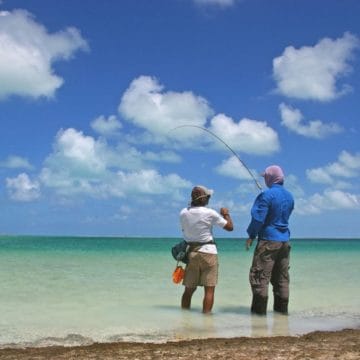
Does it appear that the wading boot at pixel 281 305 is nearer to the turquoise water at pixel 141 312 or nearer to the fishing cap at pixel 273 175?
the turquoise water at pixel 141 312


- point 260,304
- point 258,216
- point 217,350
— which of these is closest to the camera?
point 217,350

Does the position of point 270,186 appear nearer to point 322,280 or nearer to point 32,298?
point 32,298

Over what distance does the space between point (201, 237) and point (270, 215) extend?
2.98ft

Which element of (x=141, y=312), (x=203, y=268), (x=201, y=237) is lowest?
(x=141, y=312)

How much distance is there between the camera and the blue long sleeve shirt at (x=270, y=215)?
704cm

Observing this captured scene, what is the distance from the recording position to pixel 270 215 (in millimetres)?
7109

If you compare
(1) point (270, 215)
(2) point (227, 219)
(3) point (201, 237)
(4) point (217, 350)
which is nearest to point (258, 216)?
(1) point (270, 215)

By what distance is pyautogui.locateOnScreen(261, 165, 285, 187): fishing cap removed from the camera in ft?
23.9

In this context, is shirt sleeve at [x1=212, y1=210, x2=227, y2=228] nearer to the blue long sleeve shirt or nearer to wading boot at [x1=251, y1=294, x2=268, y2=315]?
the blue long sleeve shirt

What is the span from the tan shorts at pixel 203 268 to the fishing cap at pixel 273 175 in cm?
118

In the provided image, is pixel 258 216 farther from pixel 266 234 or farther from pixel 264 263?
pixel 264 263

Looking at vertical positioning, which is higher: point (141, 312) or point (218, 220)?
point (218, 220)

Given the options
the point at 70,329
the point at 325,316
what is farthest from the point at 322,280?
the point at 70,329

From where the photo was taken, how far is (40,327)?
21.6 ft
